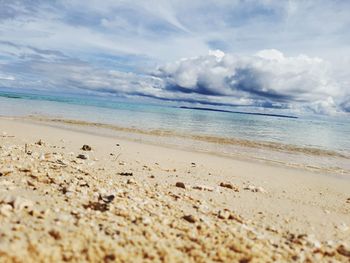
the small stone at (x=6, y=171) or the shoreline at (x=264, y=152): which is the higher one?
the small stone at (x=6, y=171)

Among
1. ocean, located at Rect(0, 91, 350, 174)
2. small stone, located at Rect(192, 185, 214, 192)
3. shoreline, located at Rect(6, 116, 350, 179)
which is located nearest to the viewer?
small stone, located at Rect(192, 185, 214, 192)

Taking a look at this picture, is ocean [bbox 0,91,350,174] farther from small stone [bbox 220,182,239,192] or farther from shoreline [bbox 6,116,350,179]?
small stone [bbox 220,182,239,192]

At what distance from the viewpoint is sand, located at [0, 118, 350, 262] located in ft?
12.3

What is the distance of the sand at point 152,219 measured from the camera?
147 inches

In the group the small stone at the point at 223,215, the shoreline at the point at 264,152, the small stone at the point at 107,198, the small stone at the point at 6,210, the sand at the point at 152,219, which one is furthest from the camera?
the shoreline at the point at 264,152

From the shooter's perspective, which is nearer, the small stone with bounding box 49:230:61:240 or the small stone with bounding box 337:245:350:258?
the small stone with bounding box 49:230:61:240

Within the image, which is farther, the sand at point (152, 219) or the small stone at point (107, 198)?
the small stone at point (107, 198)

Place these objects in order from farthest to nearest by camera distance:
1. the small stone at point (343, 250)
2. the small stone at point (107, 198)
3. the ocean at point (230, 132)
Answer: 1. the ocean at point (230, 132)
2. the small stone at point (107, 198)
3. the small stone at point (343, 250)

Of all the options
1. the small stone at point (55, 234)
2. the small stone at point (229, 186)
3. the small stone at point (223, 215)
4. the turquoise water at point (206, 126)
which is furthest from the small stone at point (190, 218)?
the turquoise water at point (206, 126)

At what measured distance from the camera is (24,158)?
8930mm

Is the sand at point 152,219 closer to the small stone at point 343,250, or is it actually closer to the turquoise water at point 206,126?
the small stone at point 343,250

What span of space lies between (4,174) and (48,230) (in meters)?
3.48

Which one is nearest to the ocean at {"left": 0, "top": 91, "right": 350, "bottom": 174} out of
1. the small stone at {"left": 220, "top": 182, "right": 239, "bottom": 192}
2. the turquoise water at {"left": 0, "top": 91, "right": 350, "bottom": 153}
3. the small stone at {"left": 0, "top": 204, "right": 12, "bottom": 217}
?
the turquoise water at {"left": 0, "top": 91, "right": 350, "bottom": 153}

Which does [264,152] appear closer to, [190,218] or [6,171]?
[190,218]
